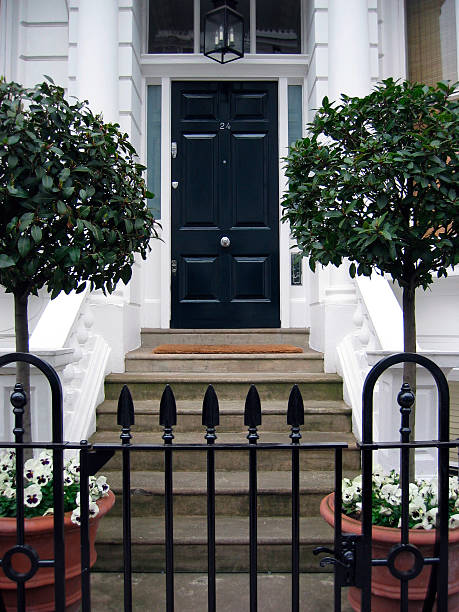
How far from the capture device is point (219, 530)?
121 inches

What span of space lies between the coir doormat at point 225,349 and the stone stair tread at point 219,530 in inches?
64.6

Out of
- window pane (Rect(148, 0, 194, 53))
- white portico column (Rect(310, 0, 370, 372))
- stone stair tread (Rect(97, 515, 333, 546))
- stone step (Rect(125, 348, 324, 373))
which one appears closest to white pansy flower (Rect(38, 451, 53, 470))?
stone stair tread (Rect(97, 515, 333, 546))

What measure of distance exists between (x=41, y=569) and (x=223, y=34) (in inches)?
182

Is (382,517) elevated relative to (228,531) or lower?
elevated

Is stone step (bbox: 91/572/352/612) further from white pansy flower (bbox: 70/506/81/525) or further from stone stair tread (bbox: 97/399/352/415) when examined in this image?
stone stair tread (bbox: 97/399/352/415)

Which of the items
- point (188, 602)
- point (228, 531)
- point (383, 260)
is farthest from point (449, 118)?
point (188, 602)

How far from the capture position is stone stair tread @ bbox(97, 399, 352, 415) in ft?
12.7

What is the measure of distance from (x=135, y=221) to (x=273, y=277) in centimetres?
302

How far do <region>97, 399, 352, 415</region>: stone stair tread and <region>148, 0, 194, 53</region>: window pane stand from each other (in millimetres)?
3565

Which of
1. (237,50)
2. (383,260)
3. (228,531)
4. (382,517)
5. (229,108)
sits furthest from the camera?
(229,108)

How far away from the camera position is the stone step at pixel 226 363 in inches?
176

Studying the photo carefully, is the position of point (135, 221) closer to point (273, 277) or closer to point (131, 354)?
point (131, 354)

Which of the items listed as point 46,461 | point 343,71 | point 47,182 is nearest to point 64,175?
point 47,182

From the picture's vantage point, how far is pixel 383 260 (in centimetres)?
263
